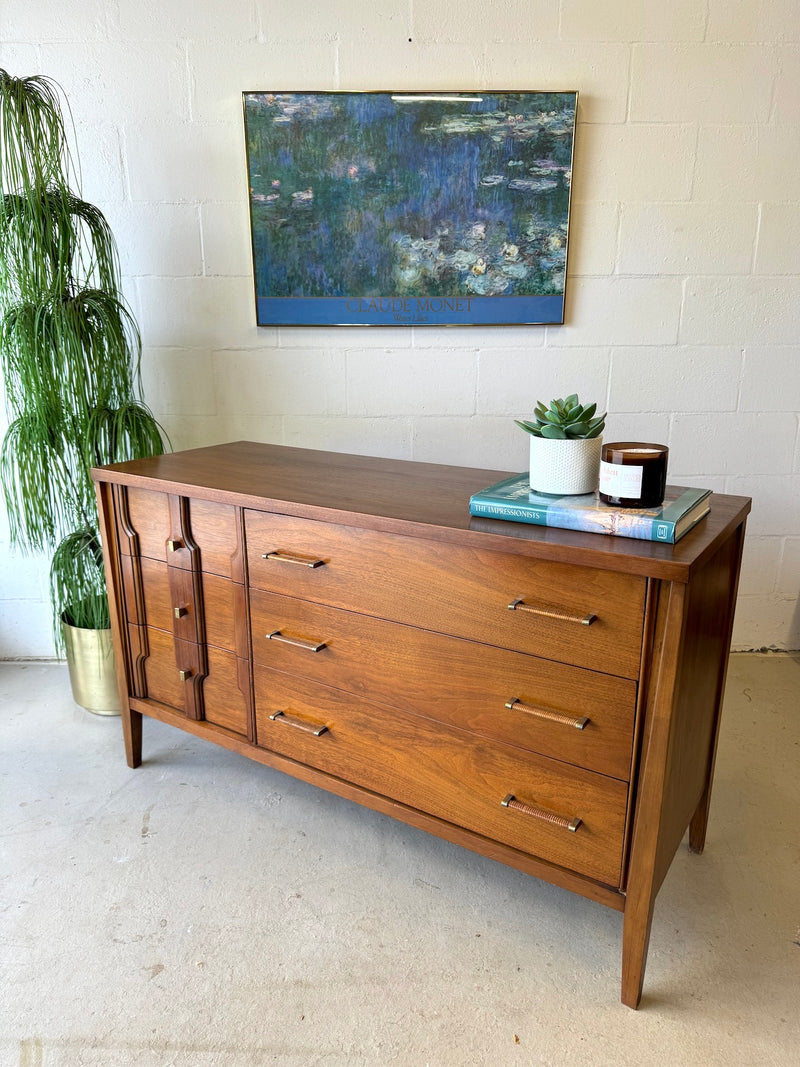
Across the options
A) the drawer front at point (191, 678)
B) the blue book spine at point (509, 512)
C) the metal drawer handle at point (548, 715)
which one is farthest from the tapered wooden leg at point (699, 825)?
the drawer front at point (191, 678)

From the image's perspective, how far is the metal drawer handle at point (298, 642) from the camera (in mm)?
1610

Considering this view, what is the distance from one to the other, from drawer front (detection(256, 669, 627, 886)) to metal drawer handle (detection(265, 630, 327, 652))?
9 centimetres

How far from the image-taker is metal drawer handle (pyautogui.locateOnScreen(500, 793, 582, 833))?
1.36 meters

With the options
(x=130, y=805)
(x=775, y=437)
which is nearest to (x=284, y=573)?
(x=130, y=805)

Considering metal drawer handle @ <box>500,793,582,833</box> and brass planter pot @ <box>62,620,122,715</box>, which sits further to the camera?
brass planter pot @ <box>62,620,122,715</box>

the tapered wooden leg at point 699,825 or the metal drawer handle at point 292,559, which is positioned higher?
the metal drawer handle at point 292,559

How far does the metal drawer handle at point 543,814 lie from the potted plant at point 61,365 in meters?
1.37

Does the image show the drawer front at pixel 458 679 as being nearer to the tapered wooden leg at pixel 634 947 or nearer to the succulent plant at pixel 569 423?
the tapered wooden leg at pixel 634 947

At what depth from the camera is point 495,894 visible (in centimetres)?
161

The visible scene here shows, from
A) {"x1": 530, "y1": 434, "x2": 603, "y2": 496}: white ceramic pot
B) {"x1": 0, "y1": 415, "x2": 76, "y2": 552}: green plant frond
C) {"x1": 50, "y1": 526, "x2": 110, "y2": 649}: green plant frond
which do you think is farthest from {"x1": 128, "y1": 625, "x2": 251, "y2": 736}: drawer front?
{"x1": 530, "y1": 434, "x2": 603, "y2": 496}: white ceramic pot

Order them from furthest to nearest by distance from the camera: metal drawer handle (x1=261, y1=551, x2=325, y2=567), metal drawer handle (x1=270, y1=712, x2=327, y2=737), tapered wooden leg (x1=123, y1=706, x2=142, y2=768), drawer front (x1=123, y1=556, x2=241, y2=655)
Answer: tapered wooden leg (x1=123, y1=706, x2=142, y2=768) → drawer front (x1=123, y1=556, x2=241, y2=655) → metal drawer handle (x1=270, y1=712, x2=327, y2=737) → metal drawer handle (x1=261, y1=551, x2=325, y2=567)

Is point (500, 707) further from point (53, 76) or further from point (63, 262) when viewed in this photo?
point (53, 76)

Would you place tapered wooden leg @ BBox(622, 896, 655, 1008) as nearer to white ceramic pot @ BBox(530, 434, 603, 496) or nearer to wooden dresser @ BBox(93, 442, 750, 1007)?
wooden dresser @ BBox(93, 442, 750, 1007)

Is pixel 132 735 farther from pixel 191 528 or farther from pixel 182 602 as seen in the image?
pixel 191 528
